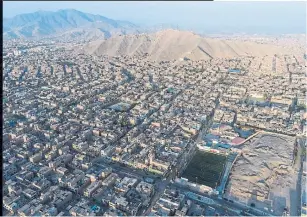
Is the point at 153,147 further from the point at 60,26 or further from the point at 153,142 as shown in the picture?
the point at 60,26

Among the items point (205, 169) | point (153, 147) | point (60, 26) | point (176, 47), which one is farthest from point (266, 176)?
point (60, 26)

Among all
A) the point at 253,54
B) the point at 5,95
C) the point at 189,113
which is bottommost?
the point at 5,95

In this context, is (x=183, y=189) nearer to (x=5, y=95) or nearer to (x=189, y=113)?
(x=189, y=113)

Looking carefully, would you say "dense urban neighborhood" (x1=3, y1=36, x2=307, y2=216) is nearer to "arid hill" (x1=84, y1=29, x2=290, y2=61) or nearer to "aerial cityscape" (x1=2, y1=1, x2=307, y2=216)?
"aerial cityscape" (x1=2, y1=1, x2=307, y2=216)

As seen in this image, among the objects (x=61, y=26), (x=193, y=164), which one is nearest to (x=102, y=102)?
(x=193, y=164)

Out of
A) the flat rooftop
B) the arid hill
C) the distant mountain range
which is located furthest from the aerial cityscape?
the distant mountain range
